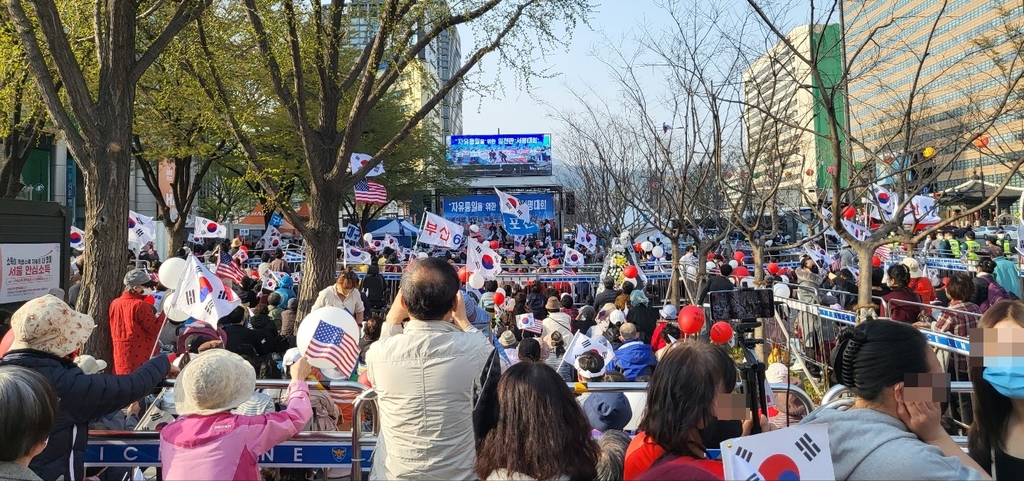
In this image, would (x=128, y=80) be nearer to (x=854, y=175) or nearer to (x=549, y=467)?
(x=549, y=467)

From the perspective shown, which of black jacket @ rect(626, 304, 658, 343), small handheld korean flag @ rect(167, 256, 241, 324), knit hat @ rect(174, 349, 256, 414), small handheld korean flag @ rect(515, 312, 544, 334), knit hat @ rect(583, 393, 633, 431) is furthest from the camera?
small handheld korean flag @ rect(515, 312, 544, 334)

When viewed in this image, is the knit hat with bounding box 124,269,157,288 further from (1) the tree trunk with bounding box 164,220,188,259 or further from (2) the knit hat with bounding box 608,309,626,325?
(1) the tree trunk with bounding box 164,220,188,259

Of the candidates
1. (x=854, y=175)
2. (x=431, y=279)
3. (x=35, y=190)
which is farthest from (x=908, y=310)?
(x=35, y=190)

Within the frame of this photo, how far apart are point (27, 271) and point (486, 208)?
147 ft

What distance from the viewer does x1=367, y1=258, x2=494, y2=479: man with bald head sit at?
3.40m

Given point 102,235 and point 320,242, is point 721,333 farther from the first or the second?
point 320,242

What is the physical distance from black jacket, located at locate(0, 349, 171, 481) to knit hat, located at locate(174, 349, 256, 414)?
0.53m

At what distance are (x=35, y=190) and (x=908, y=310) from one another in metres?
34.9

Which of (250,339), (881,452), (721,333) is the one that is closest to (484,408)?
(881,452)

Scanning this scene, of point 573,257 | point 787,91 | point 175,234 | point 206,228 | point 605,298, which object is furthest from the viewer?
point 175,234

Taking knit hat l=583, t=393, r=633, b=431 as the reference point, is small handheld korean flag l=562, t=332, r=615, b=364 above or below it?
above

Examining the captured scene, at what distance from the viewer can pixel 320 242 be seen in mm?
11539

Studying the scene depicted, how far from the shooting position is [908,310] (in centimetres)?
908

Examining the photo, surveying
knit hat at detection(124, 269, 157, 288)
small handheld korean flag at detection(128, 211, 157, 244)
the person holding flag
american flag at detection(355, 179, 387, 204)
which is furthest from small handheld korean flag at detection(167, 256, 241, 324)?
american flag at detection(355, 179, 387, 204)
